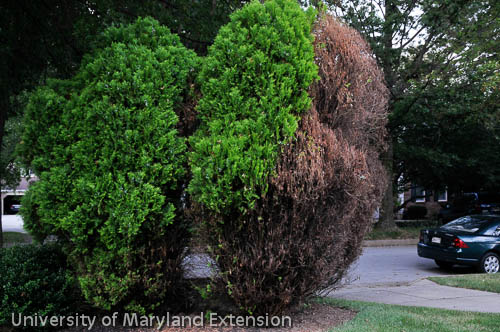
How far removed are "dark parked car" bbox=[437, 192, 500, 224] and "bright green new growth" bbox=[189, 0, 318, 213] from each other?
22.7 m

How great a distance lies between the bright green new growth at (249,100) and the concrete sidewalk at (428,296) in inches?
158

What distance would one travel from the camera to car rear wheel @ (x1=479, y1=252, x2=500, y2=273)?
37.4 ft

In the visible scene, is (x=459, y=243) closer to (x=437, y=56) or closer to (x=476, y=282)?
(x=476, y=282)

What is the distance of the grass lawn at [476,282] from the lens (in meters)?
8.58

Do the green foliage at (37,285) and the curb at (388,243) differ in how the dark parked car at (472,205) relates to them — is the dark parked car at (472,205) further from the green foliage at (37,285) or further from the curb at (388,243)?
the green foliage at (37,285)

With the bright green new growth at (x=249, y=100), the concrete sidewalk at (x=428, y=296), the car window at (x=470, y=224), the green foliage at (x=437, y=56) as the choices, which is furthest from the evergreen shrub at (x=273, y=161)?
the green foliage at (x=437, y=56)

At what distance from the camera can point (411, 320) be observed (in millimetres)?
5656

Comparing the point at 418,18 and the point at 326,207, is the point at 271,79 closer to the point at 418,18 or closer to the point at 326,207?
the point at 326,207

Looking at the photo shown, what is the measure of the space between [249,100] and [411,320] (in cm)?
343

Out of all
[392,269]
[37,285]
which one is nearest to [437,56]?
[392,269]

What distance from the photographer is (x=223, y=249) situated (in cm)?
486

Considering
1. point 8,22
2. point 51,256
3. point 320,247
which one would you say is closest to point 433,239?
point 320,247

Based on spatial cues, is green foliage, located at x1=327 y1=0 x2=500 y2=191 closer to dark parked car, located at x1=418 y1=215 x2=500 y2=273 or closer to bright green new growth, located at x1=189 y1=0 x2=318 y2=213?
dark parked car, located at x1=418 y1=215 x2=500 y2=273

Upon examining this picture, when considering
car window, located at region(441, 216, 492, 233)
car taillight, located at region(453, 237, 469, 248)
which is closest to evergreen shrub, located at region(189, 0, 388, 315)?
car taillight, located at region(453, 237, 469, 248)
